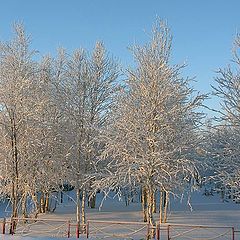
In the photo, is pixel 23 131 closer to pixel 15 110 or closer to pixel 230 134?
pixel 15 110

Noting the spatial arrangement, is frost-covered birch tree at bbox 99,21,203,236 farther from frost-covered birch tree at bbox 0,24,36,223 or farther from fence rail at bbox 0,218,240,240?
frost-covered birch tree at bbox 0,24,36,223

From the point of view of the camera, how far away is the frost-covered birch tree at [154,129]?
48.1 ft

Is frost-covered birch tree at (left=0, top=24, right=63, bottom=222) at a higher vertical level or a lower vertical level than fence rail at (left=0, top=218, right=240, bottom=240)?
higher

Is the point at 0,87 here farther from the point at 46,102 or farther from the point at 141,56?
the point at 141,56

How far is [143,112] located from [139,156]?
1.75m

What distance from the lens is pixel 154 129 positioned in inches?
592

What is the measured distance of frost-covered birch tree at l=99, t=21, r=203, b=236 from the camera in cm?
1466

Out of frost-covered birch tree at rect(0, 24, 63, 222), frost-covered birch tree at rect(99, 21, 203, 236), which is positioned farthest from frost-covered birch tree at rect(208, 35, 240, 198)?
frost-covered birch tree at rect(0, 24, 63, 222)

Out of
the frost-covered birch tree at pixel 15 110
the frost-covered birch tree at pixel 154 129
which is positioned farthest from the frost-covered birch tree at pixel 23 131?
the frost-covered birch tree at pixel 154 129

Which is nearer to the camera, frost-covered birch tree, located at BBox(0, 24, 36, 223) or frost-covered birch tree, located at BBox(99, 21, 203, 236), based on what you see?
frost-covered birch tree, located at BBox(99, 21, 203, 236)

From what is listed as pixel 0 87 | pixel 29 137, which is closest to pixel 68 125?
pixel 29 137

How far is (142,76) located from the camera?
15.6m

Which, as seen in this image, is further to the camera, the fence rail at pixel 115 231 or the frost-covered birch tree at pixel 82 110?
the frost-covered birch tree at pixel 82 110

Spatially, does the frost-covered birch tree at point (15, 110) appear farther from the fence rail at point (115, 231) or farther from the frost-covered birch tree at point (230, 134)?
the frost-covered birch tree at point (230, 134)
